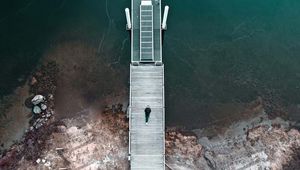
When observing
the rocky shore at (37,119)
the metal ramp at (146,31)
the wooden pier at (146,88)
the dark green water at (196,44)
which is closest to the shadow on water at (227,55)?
the dark green water at (196,44)

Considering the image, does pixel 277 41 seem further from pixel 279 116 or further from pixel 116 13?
pixel 116 13

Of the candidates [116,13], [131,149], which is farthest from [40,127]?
[116,13]

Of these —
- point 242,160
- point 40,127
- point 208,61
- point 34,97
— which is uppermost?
point 208,61

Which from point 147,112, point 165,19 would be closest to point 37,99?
point 147,112

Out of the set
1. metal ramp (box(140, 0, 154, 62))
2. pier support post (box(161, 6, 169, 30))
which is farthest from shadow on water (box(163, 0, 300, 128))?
metal ramp (box(140, 0, 154, 62))

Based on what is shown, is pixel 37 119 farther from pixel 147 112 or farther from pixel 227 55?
pixel 227 55

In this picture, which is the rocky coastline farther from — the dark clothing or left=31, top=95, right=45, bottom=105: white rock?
the dark clothing

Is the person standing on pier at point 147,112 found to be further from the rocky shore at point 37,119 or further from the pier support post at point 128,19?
the rocky shore at point 37,119
